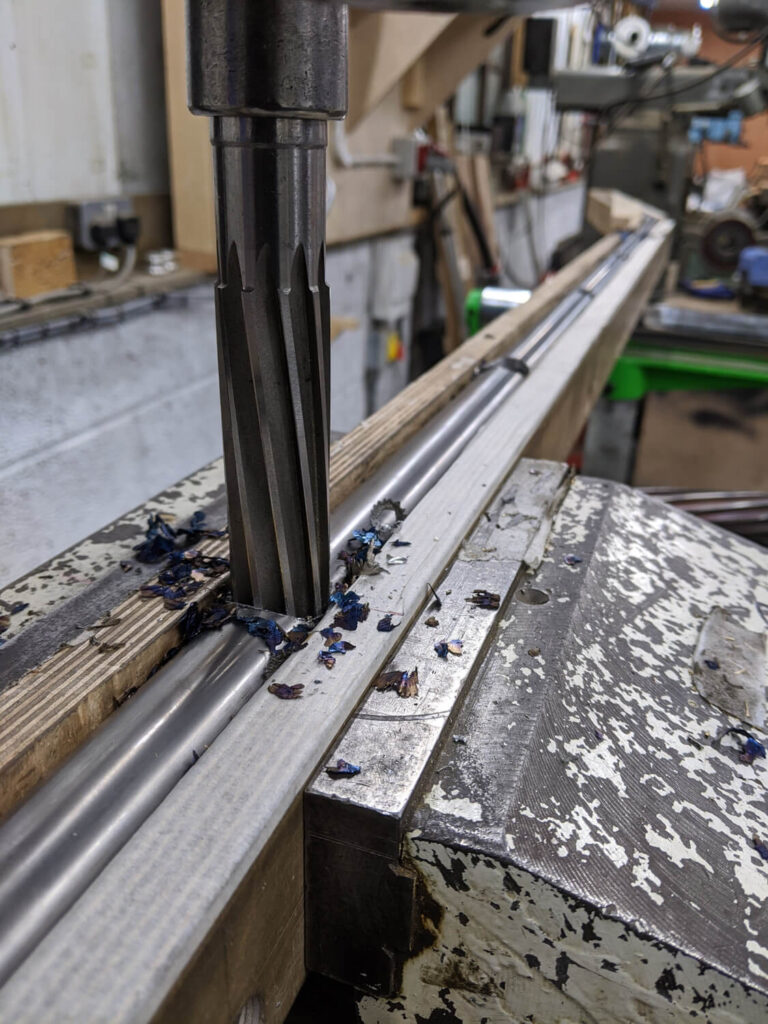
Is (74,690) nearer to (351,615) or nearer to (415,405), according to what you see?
(351,615)

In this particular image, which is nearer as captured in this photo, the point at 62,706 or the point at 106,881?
the point at 106,881

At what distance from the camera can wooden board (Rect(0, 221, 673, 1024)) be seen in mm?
380

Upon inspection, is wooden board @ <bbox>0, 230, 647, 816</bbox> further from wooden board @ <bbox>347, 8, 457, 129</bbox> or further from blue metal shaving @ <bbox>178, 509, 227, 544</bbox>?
wooden board @ <bbox>347, 8, 457, 129</bbox>

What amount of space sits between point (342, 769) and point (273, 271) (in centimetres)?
35

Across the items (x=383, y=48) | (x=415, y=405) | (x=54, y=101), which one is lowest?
(x=415, y=405)

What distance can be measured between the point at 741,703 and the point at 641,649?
97mm

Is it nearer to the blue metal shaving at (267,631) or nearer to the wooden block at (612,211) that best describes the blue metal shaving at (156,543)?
the blue metal shaving at (267,631)

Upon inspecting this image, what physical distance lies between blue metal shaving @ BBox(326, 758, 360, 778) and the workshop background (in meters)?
0.98

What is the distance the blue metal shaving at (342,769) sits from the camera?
1.77 feet

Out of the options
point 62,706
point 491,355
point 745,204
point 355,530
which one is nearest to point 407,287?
point 745,204

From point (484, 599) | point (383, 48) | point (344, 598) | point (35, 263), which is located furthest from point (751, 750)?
point (383, 48)

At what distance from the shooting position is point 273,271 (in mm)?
546

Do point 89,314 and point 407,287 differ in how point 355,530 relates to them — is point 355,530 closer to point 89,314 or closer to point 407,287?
point 89,314

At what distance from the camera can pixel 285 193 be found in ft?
1.70
